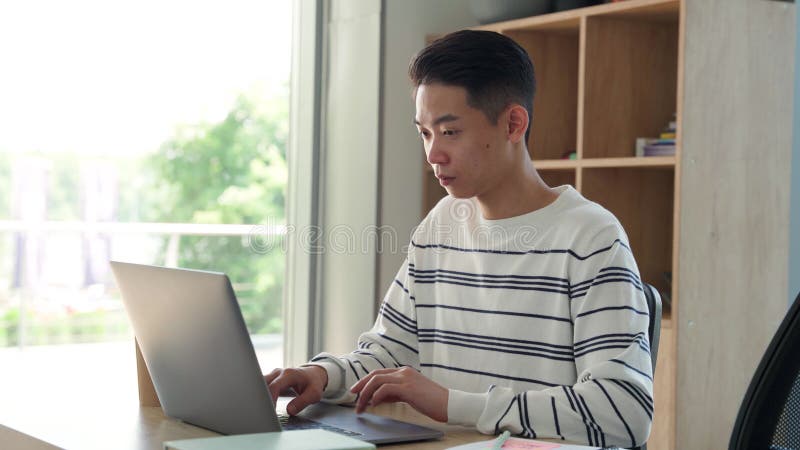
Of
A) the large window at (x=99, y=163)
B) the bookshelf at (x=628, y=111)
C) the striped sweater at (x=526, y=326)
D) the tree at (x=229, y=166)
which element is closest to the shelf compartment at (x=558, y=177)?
the bookshelf at (x=628, y=111)

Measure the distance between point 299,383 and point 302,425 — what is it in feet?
0.52

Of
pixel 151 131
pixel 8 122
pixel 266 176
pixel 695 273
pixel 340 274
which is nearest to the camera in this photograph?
pixel 695 273

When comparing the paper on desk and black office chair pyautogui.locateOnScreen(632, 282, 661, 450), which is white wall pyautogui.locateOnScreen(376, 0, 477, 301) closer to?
black office chair pyautogui.locateOnScreen(632, 282, 661, 450)

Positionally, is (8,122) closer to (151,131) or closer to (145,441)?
(151,131)

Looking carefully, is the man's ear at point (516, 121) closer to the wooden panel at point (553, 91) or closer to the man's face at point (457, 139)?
the man's face at point (457, 139)

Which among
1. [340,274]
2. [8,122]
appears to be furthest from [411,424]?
[8,122]

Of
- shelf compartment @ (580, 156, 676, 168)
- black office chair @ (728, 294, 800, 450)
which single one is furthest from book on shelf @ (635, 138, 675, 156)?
black office chair @ (728, 294, 800, 450)

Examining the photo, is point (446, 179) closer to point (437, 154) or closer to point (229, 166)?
point (437, 154)

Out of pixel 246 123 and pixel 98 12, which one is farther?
pixel 246 123

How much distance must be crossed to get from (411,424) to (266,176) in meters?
9.14

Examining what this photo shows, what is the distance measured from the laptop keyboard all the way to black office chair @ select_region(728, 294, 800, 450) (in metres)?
0.45

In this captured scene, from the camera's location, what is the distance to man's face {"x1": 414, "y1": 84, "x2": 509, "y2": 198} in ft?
5.29

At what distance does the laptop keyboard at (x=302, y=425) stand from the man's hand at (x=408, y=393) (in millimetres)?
64

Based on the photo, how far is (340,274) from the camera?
354cm
